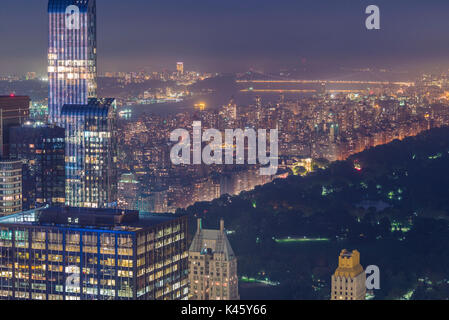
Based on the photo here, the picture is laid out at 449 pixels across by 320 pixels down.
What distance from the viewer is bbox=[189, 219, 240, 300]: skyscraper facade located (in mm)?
20031

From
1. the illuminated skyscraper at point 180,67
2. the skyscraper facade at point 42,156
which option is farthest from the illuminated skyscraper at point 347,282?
the illuminated skyscraper at point 180,67

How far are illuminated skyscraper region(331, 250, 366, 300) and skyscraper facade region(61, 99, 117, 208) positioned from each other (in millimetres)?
7973

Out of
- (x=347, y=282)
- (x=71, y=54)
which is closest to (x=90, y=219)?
(x=347, y=282)

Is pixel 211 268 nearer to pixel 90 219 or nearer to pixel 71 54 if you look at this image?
pixel 90 219

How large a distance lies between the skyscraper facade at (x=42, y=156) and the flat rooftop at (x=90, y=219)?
8433 mm

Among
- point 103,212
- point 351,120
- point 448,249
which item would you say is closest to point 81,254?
point 103,212

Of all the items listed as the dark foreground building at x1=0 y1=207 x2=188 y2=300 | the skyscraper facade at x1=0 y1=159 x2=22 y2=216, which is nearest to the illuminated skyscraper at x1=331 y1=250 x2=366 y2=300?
the dark foreground building at x1=0 y1=207 x2=188 y2=300

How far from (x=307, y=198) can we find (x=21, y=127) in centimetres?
1342

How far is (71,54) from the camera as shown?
1161 inches

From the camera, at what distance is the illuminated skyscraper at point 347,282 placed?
2198 cm

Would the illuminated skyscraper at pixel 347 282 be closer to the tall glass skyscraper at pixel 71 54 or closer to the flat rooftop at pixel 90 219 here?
the flat rooftop at pixel 90 219

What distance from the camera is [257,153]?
42.7m
